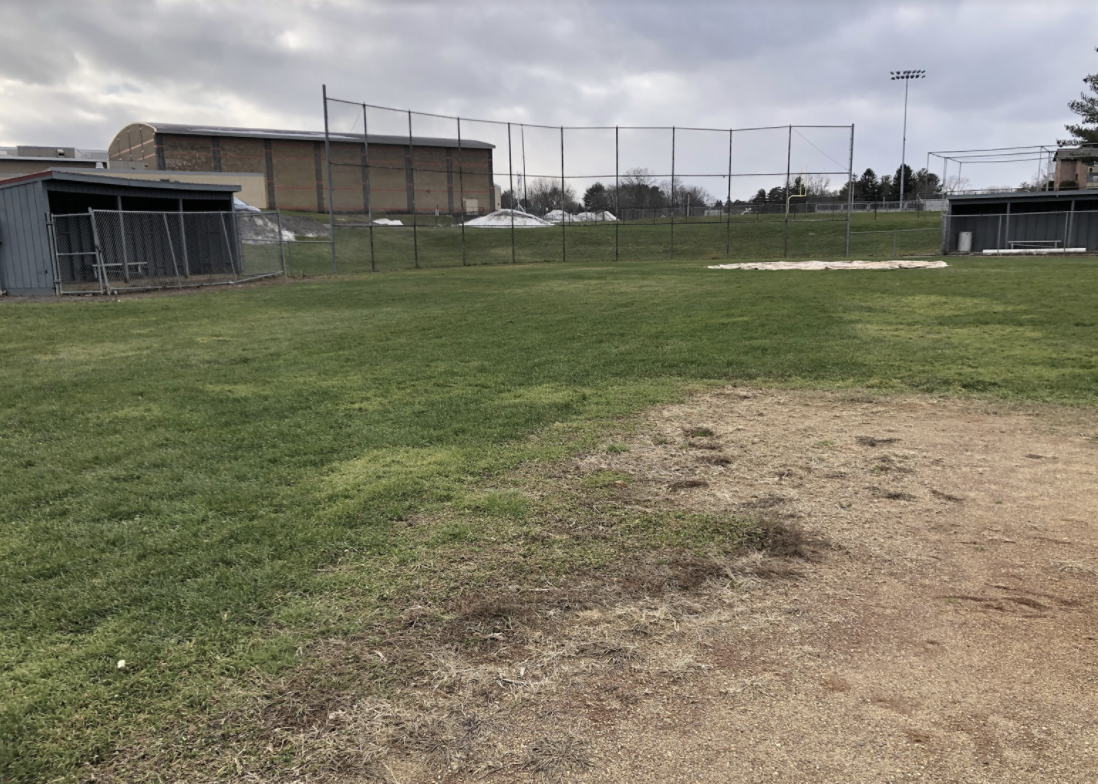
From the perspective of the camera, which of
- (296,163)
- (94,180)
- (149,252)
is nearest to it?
(94,180)

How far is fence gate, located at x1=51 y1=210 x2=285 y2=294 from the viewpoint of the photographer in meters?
20.0

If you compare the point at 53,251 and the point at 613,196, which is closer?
the point at 53,251

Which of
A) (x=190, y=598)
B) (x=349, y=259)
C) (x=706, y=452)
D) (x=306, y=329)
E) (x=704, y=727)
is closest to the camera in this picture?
(x=704, y=727)

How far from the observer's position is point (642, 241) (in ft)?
127

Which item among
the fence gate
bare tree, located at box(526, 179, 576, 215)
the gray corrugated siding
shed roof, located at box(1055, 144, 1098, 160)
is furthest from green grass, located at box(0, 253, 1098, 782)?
shed roof, located at box(1055, 144, 1098, 160)

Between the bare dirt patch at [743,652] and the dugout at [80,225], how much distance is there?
16.8 meters

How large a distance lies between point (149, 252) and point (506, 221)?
1625 centimetres

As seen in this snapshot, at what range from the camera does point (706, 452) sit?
5324 millimetres

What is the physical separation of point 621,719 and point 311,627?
1314 millimetres

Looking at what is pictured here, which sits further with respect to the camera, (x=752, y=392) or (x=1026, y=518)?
(x=752, y=392)

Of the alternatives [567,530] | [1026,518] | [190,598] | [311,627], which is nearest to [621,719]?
[311,627]

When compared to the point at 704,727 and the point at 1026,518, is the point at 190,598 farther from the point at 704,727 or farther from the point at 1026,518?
the point at 1026,518

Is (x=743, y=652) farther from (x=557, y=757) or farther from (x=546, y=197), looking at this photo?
(x=546, y=197)

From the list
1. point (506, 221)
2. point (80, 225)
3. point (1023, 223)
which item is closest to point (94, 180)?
point (80, 225)
